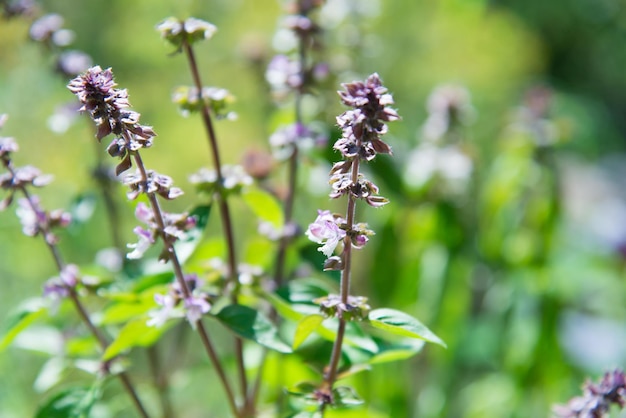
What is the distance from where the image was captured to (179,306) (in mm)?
543

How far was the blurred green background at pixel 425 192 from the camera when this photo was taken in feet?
3.02

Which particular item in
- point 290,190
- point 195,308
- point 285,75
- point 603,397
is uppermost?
point 285,75

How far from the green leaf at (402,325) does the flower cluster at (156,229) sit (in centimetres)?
15

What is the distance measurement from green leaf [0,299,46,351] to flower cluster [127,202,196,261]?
0.13m

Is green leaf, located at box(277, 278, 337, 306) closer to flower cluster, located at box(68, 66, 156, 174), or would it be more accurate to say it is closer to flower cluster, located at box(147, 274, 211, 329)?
flower cluster, located at box(147, 274, 211, 329)

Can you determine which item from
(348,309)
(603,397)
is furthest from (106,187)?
(603,397)

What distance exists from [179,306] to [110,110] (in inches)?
6.4

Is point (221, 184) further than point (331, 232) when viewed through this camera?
Yes

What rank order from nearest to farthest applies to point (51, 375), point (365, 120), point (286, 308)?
1. point (365, 120)
2. point (286, 308)
3. point (51, 375)

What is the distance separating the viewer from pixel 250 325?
53cm

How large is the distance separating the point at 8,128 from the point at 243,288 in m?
0.89

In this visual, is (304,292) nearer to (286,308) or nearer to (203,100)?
(286,308)

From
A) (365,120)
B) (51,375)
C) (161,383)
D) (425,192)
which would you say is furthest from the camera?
(425,192)

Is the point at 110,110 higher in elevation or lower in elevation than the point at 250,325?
higher
